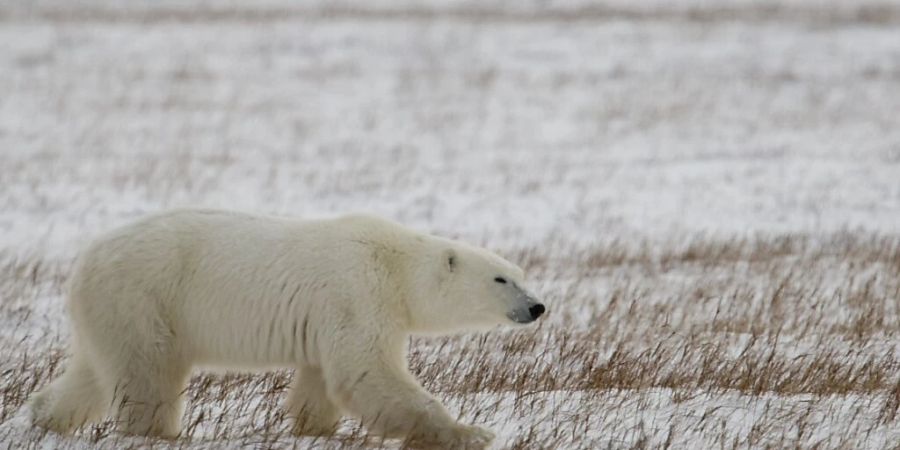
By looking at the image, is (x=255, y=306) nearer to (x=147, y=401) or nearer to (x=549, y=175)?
(x=147, y=401)

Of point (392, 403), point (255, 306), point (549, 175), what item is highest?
point (255, 306)

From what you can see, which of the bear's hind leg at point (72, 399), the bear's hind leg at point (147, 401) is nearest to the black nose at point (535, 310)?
the bear's hind leg at point (147, 401)

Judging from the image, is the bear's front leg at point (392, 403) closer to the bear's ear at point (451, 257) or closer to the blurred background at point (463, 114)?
the bear's ear at point (451, 257)

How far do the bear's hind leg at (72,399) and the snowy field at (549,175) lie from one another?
0.10 m

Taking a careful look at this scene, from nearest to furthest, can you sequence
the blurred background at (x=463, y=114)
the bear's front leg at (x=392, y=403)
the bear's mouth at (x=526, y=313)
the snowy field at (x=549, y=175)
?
the bear's front leg at (x=392, y=403)
the bear's mouth at (x=526, y=313)
the snowy field at (x=549, y=175)
the blurred background at (x=463, y=114)

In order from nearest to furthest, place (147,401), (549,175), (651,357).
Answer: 1. (147,401)
2. (651,357)
3. (549,175)

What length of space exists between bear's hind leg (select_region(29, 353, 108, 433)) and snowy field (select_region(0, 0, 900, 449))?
0.34 ft

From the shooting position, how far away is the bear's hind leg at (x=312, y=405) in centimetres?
561

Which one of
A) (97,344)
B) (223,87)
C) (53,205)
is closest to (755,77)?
(223,87)

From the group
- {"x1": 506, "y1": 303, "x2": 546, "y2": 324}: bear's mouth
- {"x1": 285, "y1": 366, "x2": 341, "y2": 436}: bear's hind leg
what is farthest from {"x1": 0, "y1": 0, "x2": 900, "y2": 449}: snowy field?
{"x1": 506, "y1": 303, "x2": 546, "y2": 324}: bear's mouth

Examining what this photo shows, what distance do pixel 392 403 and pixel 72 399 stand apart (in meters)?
1.65

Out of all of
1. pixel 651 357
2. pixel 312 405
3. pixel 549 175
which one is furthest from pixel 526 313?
pixel 549 175

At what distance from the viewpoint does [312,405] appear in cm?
564

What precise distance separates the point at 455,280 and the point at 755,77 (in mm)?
18156
